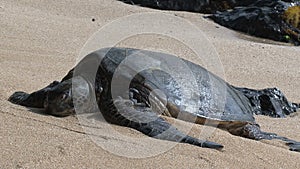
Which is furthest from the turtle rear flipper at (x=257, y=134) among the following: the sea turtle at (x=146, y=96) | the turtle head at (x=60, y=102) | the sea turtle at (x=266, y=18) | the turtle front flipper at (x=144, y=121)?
the sea turtle at (x=266, y=18)

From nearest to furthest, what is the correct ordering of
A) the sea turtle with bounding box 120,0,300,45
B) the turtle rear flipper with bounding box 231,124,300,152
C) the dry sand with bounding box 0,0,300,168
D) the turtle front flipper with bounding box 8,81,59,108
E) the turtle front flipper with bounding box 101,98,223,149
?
the dry sand with bounding box 0,0,300,168
the turtle front flipper with bounding box 101,98,223,149
the turtle front flipper with bounding box 8,81,59,108
the turtle rear flipper with bounding box 231,124,300,152
the sea turtle with bounding box 120,0,300,45

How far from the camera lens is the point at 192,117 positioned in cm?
336

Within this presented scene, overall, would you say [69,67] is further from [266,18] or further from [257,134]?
[266,18]

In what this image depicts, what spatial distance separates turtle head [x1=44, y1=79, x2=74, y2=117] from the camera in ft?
10.1

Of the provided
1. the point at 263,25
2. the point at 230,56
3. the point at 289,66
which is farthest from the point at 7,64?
the point at 263,25

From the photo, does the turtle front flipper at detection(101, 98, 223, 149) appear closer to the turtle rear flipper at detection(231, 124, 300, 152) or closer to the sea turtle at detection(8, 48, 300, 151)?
the sea turtle at detection(8, 48, 300, 151)

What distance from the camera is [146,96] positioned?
3291mm

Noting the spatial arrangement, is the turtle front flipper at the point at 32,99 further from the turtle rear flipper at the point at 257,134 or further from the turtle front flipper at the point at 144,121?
the turtle rear flipper at the point at 257,134

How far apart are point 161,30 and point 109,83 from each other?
401 centimetres

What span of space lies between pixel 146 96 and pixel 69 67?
5.81 feet

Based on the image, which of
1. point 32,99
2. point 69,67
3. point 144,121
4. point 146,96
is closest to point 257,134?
point 146,96

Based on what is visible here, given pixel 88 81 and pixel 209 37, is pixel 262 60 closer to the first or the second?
pixel 209 37

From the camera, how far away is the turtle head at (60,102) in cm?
307

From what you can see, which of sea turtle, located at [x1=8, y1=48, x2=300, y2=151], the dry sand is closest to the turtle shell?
sea turtle, located at [x1=8, y1=48, x2=300, y2=151]
